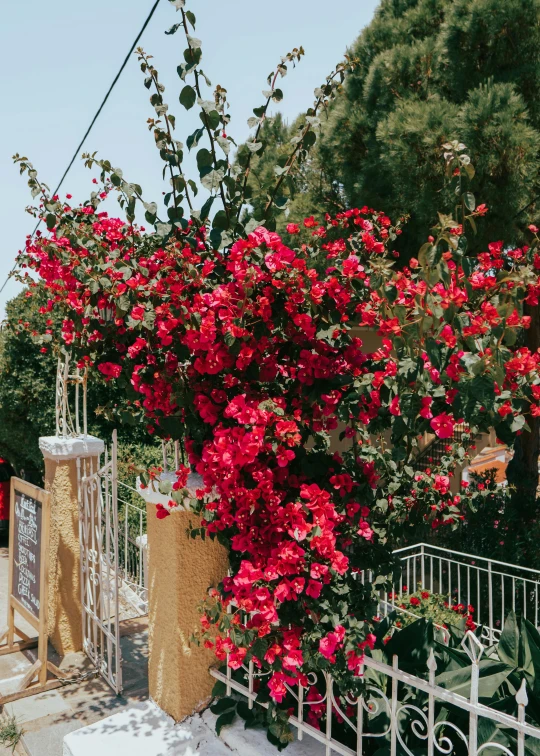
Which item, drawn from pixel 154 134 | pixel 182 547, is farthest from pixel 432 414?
pixel 154 134

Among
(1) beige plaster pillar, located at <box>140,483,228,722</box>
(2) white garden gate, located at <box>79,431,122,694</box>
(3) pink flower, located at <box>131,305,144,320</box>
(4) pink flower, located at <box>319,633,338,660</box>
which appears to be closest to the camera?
(4) pink flower, located at <box>319,633,338,660</box>

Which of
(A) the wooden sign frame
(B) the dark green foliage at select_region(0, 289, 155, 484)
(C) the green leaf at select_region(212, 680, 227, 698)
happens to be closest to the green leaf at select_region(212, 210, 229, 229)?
(C) the green leaf at select_region(212, 680, 227, 698)

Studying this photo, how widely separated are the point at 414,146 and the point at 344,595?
5603 millimetres

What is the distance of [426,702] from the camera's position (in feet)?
7.73

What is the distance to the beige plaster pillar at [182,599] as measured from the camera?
2.84 metres

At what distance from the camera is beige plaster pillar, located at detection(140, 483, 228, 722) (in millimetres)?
2842

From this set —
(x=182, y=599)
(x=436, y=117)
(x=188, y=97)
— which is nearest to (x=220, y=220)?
(x=188, y=97)

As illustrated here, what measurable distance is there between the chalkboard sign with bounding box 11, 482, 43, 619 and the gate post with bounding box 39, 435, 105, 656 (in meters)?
0.23

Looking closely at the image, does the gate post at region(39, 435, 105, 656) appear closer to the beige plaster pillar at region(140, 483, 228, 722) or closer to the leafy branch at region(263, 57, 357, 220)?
the beige plaster pillar at region(140, 483, 228, 722)

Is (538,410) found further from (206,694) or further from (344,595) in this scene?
(206,694)

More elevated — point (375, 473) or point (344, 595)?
point (375, 473)

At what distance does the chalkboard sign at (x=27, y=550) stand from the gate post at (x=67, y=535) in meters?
0.23

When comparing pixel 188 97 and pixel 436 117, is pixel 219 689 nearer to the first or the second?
pixel 188 97

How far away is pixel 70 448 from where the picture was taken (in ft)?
15.3
